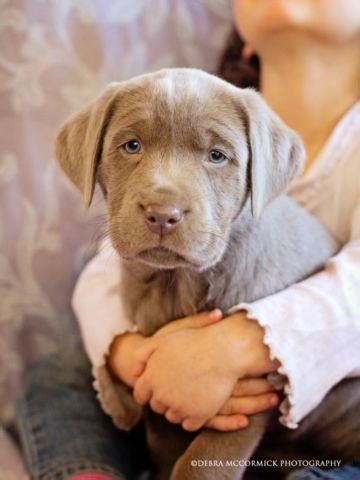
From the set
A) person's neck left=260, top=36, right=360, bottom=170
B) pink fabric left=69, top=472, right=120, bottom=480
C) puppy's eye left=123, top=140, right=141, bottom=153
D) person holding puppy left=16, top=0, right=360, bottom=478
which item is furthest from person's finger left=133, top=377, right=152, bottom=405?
person's neck left=260, top=36, right=360, bottom=170

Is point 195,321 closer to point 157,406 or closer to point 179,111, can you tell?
point 157,406

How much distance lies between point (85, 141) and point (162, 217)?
0.39 meters

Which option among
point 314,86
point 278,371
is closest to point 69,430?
point 278,371

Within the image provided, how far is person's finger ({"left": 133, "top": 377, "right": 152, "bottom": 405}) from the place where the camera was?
159cm

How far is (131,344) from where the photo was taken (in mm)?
1710

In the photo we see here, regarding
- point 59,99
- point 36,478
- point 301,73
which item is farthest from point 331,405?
point 59,99

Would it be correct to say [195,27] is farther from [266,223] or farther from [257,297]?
[257,297]

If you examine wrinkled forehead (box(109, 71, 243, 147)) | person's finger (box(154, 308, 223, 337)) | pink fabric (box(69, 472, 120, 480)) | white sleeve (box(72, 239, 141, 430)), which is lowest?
pink fabric (box(69, 472, 120, 480))

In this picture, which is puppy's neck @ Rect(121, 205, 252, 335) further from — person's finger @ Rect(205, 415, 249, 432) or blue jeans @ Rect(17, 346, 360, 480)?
blue jeans @ Rect(17, 346, 360, 480)

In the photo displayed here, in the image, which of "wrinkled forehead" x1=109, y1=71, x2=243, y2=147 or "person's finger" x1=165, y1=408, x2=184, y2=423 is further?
"person's finger" x1=165, y1=408, x2=184, y2=423

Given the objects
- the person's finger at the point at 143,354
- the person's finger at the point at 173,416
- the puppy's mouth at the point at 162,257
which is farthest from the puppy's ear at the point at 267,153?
the person's finger at the point at 173,416

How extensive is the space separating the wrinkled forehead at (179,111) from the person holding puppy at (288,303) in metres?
0.45

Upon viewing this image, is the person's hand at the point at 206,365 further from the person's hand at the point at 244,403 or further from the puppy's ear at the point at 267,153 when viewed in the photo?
the puppy's ear at the point at 267,153

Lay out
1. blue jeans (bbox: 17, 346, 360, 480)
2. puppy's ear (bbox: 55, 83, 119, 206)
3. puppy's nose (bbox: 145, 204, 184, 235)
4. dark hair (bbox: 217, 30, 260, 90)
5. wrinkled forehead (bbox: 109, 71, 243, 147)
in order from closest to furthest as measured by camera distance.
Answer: puppy's nose (bbox: 145, 204, 184, 235) < wrinkled forehead (bbox: 109, 71, 243, 147) < puppy's ear (bbox: 55, 83, 119, 206) < blue jeans (bbox: 17, 346, 360, 480) < dark hair (bbox: 217, 30, 260, 90)
